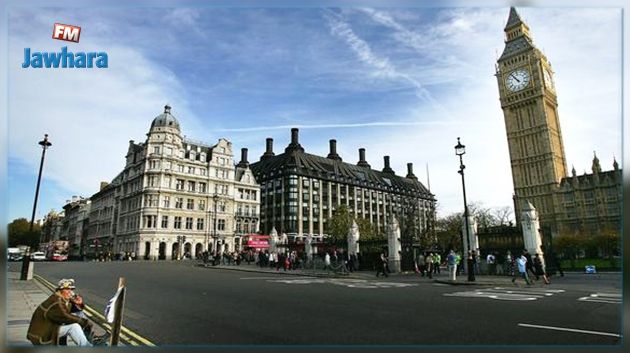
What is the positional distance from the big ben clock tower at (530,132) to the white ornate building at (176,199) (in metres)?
68.1

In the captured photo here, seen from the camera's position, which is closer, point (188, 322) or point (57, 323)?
point (57, 323)

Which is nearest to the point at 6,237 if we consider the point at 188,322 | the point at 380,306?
the point at 188,322

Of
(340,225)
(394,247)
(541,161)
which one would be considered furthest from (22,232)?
(541,161)

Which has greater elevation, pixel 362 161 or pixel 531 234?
pixel 362 161

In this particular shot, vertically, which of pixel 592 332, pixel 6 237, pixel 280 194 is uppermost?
pixel 280 194

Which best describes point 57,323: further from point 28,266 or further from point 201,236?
point 201,236

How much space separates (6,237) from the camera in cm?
691

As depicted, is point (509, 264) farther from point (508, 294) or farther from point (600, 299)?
point (600, 299)

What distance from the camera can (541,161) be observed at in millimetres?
105688

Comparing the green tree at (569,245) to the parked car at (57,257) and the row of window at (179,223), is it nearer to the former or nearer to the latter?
the row of window at (179,223)

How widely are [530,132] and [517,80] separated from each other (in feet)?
49.5

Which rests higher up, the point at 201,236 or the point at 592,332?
the point at 201,236

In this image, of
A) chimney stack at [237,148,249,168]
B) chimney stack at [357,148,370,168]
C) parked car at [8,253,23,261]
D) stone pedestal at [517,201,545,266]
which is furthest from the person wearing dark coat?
chimney stack at [357,148,370,168]

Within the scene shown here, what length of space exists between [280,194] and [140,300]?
259 ft
